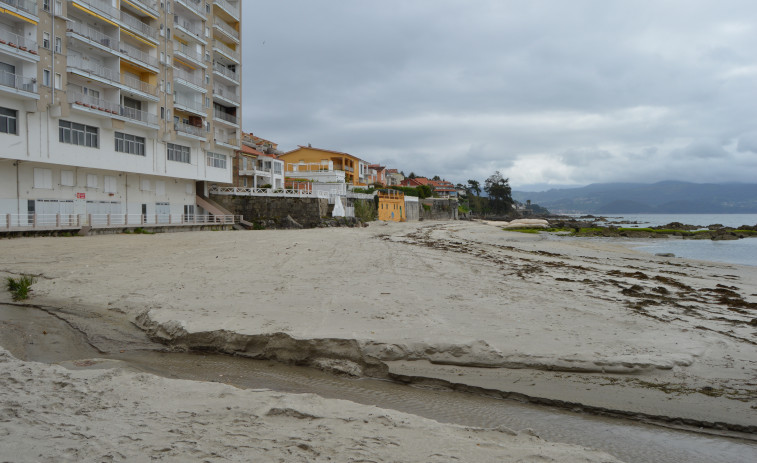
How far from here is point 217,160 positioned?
144 ft

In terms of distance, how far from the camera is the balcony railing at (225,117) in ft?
143

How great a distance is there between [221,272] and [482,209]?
121117 millimetres

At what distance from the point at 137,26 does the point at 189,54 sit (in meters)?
5.77

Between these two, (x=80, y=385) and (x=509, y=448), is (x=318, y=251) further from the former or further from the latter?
(x=509, y=448)

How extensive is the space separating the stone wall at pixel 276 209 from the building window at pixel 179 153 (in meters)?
6.23

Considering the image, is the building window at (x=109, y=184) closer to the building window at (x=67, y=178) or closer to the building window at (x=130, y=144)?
the building window at (x=130, y=144)

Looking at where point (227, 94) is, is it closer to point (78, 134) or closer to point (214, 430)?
point (78, 134)

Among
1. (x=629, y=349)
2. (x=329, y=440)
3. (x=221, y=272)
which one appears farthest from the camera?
(x=221, y=272)

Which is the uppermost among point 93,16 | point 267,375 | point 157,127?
point 93,16

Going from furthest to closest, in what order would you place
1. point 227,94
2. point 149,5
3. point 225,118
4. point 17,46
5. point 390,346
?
point 225,118 < point 227,94 < point 149,5 < point 17,46 < point 390,346

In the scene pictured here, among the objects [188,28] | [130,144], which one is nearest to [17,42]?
[130,144]

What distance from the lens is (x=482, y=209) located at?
128 meters

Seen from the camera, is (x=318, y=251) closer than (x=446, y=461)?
No

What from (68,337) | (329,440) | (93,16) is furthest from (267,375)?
(93,16)
